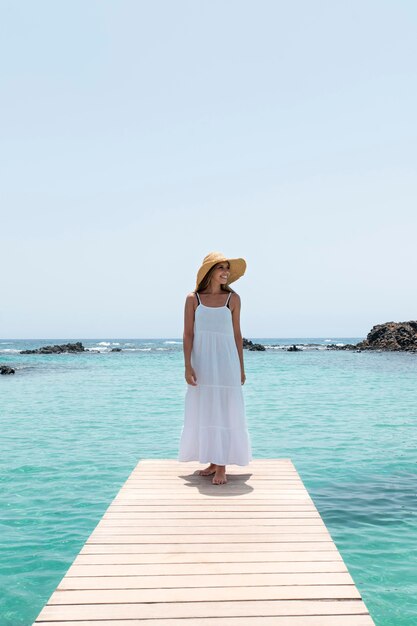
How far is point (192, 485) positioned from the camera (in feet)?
21.7

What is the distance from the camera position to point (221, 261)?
6.41 meters

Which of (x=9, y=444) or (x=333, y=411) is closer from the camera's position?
(x=9, y=444)

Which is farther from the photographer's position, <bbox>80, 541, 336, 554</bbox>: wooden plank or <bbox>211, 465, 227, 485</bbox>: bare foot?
<bbox>211, 465, 227, 485</bbox>: bare foot

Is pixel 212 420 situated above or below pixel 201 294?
below

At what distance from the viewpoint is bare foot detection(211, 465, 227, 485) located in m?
6.61

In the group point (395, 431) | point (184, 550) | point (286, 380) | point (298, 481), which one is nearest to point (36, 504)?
point (298, 481)

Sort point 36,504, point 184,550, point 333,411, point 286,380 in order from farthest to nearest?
point 286,380
point 333,411
point 36,504
point 184,550

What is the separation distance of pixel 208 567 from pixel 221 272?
10.4ft

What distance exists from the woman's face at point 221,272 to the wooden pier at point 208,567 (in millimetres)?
2315

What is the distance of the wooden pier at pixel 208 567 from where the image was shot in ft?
11.8

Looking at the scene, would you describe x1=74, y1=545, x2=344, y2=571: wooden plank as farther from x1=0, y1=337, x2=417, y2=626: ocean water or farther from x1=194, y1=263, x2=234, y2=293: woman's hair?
x1=194, y1=263, x2=234, y2=293: woman's hair

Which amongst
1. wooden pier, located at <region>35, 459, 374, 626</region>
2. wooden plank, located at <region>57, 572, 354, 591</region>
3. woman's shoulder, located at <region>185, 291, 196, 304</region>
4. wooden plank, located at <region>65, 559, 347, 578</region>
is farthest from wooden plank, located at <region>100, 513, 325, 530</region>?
woman's shoulder, located at <region>185, 291, 196, 304</region>

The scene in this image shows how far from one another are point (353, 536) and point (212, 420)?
2.81m

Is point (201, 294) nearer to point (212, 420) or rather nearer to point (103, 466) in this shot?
point (212, 420)
